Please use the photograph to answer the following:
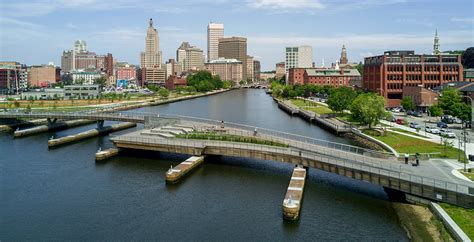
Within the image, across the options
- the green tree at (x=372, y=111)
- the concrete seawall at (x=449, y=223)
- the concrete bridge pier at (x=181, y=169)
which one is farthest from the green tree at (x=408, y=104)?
the concrete seawall at (x=449, y=223)

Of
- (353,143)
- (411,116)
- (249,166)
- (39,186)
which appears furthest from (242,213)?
(411,116)

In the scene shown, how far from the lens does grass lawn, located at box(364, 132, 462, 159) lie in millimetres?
50094

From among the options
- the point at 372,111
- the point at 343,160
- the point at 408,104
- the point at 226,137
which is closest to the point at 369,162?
the point at 343,160

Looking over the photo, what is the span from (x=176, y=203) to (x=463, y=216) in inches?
917

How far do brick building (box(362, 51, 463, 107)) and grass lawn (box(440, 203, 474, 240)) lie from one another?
81635 millimetres

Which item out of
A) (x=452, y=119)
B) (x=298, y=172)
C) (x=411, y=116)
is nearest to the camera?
(x=298, y=172)

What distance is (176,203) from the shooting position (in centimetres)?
3938

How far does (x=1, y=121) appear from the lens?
90.6 metres

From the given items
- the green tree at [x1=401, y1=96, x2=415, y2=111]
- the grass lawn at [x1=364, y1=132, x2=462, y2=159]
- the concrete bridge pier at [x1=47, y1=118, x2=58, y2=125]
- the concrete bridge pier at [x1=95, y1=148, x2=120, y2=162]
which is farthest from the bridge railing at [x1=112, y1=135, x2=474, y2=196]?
the green tree at [x1=401, y1=96, x2=415, y2=111]

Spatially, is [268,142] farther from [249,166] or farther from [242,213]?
[242,213]

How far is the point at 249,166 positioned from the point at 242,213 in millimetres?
16288

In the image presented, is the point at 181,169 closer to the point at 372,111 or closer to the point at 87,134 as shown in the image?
the point at 87,134

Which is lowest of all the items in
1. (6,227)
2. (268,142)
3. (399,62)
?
(6,227)

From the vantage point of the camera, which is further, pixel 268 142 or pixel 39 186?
pixel 268 142
